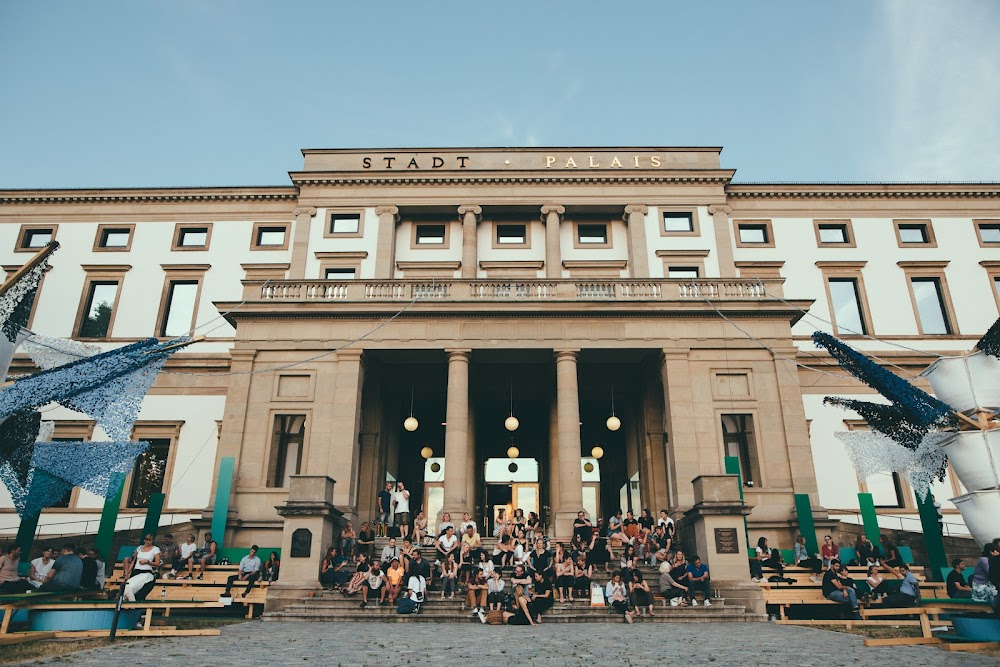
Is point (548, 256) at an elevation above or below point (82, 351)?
above

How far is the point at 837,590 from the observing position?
16.0 meters

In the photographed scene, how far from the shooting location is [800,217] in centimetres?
3303

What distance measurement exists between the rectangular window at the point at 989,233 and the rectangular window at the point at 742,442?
Answer: 60.3 ft

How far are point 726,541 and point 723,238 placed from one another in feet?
57.9

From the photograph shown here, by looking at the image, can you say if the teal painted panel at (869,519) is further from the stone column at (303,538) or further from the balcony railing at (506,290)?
the stone column at (303,538)

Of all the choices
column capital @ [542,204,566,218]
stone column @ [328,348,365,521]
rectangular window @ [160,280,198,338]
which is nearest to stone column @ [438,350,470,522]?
stone column @ [328,348,365,521]

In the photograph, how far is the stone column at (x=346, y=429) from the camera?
883 inches

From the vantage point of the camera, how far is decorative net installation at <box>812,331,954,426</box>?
13.0 meters

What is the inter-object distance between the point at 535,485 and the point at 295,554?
15.3m

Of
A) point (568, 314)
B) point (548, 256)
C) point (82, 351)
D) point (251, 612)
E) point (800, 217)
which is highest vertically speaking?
point (800, 217)

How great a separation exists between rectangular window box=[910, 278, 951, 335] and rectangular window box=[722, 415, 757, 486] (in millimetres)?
13103

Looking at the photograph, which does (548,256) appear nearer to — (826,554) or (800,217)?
(800,217)

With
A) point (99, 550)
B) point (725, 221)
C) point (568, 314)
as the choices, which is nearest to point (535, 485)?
point (568, 314)

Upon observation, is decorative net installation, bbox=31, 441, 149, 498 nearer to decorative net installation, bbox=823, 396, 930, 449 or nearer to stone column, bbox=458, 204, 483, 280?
decorative net installation, bbox=823, 396, 930, 449
